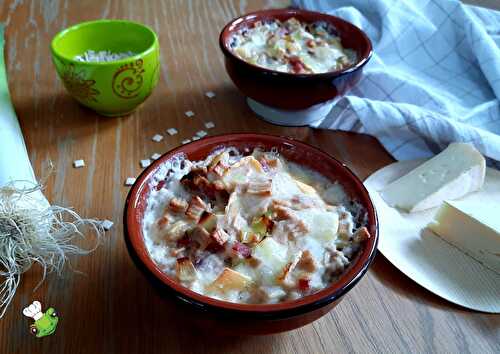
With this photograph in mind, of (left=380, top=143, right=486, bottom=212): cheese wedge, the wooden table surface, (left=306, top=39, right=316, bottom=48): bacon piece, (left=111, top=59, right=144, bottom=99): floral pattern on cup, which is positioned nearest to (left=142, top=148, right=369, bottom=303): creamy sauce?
the wooden table surface

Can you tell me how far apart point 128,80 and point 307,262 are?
0.59 meters

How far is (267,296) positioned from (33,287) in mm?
381

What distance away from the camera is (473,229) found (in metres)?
0.80

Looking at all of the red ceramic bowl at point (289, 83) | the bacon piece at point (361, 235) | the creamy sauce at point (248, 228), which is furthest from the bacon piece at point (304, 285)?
the red ceramic bowl at point (289, 83)

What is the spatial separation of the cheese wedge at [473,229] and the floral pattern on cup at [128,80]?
660mm

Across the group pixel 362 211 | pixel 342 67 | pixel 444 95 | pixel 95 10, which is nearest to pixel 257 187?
pixel 362 211

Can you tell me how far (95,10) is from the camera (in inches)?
59.1

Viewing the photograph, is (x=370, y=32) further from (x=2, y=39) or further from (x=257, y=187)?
(x=2, y=39)

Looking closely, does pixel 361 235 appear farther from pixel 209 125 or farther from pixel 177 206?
→ pixel 209 125

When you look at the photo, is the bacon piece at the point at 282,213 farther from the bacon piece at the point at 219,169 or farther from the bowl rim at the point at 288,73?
the bowl rim at the point at 288,73

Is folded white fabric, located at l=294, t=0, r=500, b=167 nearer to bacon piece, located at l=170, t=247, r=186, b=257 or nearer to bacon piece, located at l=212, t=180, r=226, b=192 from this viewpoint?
bacon piece, located at l=212, t=180, r=226, b=192

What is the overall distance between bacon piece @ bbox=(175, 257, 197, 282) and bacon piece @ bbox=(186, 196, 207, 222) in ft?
0.26

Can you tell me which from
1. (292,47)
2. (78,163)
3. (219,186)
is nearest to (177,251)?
(219,186)

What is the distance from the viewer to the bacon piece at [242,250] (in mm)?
623
